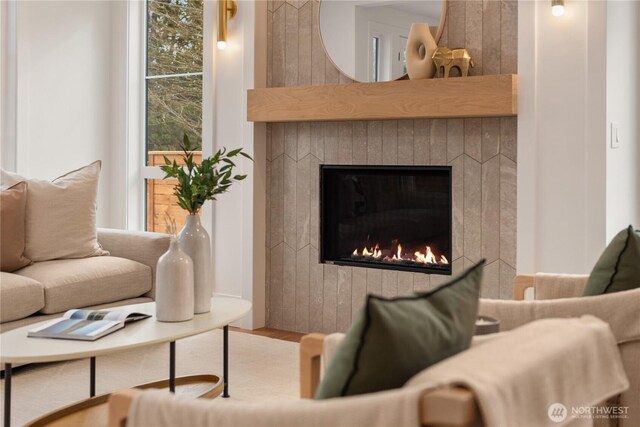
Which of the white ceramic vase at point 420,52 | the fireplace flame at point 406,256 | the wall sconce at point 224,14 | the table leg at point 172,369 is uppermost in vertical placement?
the wall sconce at point 224,14

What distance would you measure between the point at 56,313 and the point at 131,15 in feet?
8.72

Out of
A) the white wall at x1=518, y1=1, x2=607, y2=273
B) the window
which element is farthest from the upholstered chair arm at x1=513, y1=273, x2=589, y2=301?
the window

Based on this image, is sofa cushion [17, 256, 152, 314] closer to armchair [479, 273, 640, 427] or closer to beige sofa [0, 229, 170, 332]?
beige sofa [0, 229, 170, 332]

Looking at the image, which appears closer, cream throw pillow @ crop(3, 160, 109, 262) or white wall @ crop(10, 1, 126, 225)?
cream throw pillow @ crop(3, 160, 109, 262)

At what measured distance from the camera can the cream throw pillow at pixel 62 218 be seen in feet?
13.5

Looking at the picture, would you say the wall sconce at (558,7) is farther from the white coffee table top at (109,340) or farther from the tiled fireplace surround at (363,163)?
the white coffee table top at (109,340)

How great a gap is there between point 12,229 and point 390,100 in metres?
2.05

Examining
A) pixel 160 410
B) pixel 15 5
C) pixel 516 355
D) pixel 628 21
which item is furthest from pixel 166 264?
pixel 15 5

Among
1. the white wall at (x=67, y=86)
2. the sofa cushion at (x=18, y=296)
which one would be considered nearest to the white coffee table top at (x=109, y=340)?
the sofa cushion at (x=18, y=296)

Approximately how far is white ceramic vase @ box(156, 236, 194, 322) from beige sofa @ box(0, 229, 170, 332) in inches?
39.4

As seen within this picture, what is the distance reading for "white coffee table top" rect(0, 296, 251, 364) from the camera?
2.49 meters

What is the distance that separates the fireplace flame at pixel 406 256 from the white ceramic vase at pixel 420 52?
3.10 feet

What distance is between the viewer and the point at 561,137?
370cm

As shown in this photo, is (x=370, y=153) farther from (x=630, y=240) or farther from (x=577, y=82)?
(x=630, y=240)
